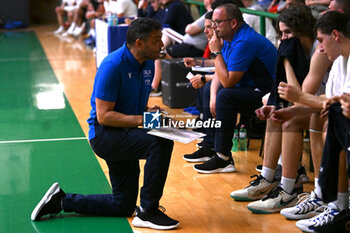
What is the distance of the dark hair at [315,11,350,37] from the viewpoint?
392cm

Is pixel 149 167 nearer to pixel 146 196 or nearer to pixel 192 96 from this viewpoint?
pixel 146 196

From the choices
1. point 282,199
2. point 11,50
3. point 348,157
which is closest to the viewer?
point 348,157

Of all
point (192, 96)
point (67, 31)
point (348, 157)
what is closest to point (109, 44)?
point (192, 96)

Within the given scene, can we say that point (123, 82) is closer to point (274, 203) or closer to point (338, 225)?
point (274, 203)

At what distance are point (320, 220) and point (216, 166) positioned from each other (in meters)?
1.58

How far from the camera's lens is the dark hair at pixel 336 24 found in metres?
3.92

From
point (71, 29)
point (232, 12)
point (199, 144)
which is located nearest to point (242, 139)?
point (199, 144)

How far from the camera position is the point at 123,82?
4219 mm

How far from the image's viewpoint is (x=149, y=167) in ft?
13.6

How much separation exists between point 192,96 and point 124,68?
4.09 m

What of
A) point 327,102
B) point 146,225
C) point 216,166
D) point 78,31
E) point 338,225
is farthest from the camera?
point 78,31

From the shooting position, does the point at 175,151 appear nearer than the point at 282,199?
No

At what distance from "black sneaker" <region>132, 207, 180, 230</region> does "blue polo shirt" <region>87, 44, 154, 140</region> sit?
0.66 metres

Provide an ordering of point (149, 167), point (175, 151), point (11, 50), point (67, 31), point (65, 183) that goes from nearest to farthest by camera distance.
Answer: point (149, 167) < point (65, 183) < point (175, 151) < point (11, 50) < point (67, 31)
